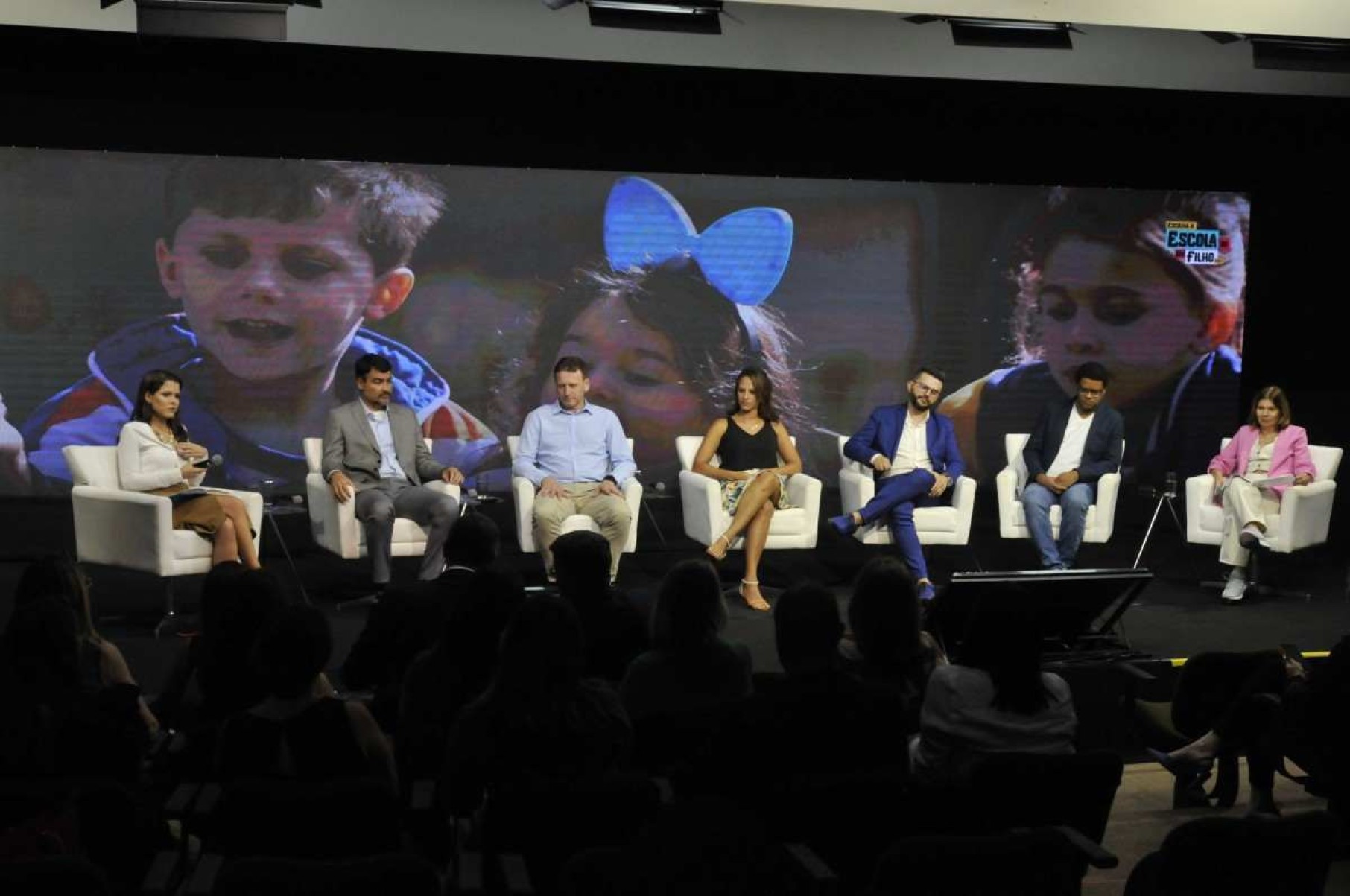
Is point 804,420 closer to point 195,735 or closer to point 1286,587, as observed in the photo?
point 1286,587

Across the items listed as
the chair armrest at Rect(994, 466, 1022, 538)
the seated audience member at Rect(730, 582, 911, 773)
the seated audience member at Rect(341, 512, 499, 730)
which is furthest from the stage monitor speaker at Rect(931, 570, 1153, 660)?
the chair armrest at Rect(994, 466, 1022, 538)

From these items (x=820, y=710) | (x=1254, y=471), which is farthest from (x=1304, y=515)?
(x=820, y=710)

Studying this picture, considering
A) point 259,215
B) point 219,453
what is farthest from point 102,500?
point 259,215

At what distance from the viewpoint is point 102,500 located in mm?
6457

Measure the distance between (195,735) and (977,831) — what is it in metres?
1.74

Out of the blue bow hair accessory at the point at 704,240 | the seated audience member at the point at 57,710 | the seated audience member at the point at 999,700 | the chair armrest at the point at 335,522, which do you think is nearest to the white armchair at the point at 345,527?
the chair armrest at the point at 335,522

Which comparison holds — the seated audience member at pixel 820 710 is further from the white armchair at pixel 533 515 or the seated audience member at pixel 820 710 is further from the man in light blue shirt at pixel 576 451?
the man in light blue shirt at pixel 576 451

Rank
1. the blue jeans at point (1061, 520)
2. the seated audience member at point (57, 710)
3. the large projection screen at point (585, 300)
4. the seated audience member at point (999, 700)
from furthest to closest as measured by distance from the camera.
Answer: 1. the large projection screen at point (585, 300)
2. the blue jeans at point (1061, 520)
3. the seated audience member at point (999, 700)
4. the seated audience member at point (57, 710)

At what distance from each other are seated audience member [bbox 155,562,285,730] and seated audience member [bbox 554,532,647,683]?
766 millimetres

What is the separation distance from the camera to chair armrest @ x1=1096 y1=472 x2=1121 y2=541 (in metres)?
7.62

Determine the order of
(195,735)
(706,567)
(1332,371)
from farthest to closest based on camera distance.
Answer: (1332,371) < (706,567) < (195,735)

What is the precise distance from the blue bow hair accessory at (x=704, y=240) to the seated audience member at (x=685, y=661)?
16.8ft

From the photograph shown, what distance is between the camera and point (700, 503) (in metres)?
7.34

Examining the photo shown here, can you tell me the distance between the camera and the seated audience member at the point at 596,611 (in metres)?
4.11
